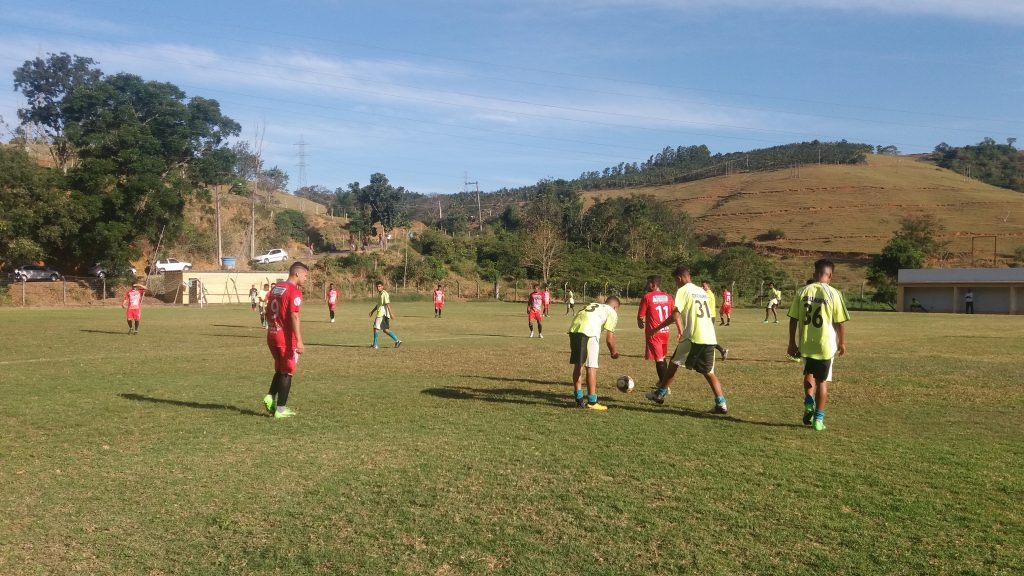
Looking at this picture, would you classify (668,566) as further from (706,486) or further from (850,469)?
(850,469)

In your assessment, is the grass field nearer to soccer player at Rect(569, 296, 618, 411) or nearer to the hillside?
soccer player at Rect(569, 296, 618, 411)

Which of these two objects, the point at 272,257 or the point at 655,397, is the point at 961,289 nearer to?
the point at 655,397

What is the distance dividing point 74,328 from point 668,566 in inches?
1012

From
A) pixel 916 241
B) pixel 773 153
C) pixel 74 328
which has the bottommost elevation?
pixel 74 328

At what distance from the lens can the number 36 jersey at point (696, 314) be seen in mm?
9234

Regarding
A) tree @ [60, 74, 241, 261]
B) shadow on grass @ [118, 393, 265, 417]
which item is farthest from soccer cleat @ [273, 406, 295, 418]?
tree @ [60, 74, 241, 261]

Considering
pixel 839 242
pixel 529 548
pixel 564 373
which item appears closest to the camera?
pixel 529 548

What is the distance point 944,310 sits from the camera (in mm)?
52250

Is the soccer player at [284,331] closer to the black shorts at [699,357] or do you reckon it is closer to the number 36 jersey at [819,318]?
the black shorts at [699,357]

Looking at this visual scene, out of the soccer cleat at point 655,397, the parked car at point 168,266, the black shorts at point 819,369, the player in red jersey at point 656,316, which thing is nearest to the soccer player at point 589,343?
the soccer cleat at point 655,397

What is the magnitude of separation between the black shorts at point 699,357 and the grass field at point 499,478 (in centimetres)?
65

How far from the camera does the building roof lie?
1917 inches

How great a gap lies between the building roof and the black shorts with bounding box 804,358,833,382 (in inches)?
1956

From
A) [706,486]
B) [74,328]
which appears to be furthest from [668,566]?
[74,328]
